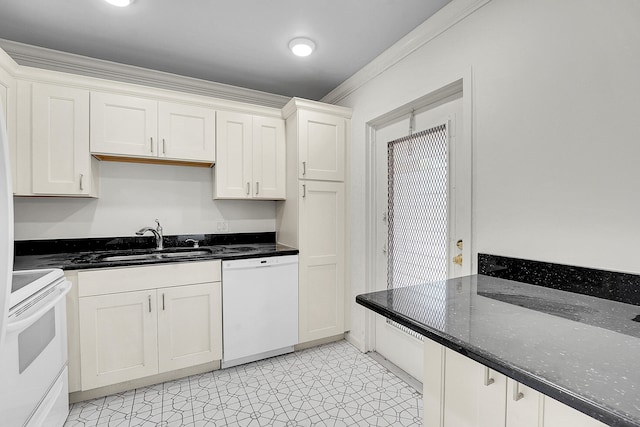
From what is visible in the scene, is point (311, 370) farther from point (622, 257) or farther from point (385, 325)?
point (622, 257)

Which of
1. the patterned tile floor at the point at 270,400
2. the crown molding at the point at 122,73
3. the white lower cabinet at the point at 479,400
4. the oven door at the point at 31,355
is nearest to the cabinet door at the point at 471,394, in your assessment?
the white lower cabinet at the point at 479,400

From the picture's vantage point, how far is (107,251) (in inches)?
95.0

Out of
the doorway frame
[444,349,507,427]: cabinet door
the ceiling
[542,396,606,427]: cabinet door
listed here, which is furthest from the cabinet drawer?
[542,396,606,427]: cabinet door

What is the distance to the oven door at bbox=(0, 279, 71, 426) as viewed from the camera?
1126 mm

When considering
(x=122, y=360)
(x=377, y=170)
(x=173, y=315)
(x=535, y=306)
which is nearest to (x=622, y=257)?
(x=535, y=306)

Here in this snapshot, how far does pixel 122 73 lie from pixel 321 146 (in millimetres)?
1754

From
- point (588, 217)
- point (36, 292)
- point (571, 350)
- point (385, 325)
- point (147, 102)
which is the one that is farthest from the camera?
point (385, 325)

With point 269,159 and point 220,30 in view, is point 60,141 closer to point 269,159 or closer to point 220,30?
point 220,30

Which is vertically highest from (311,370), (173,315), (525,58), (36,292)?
(525,58)

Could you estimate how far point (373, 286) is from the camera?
2623 millimetres

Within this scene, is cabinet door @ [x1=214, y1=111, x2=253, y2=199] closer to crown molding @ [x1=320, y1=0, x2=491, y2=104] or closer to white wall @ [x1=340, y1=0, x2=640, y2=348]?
crown molding @ [x1=320, y1=0, x2=491, y2=104]

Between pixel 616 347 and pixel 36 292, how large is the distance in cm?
214

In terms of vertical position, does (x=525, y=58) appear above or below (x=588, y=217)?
above

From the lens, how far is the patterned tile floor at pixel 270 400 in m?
1.76
